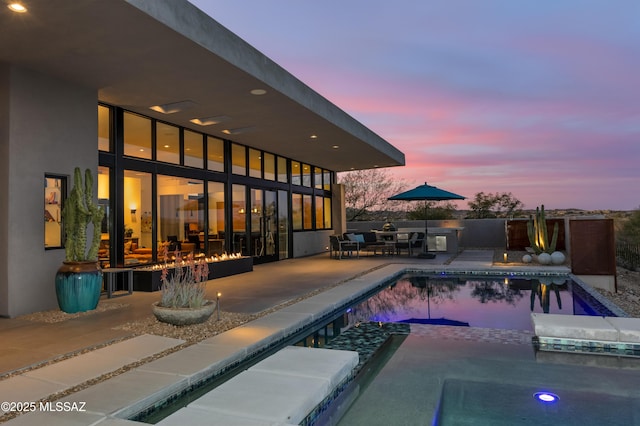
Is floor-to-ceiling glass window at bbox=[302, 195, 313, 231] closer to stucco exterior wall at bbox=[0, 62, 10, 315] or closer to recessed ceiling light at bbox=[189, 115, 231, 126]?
recessed ceiling light at bbox=[189, 115, 231, 126]

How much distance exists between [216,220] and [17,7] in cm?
674

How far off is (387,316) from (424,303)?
46.0 inches

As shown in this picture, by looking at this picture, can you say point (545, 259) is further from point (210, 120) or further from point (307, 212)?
point (210, 120)

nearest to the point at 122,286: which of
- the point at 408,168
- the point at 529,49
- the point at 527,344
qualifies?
the point at 527,344

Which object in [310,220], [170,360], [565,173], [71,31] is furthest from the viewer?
[565,173]

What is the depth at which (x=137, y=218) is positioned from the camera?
8.16m

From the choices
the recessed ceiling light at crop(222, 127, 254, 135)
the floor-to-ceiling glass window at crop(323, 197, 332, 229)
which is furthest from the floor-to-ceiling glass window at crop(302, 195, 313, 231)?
the recessed ceiling light at crop(222, 127, 254, 135)

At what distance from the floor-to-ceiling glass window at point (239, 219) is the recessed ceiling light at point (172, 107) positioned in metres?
3.53

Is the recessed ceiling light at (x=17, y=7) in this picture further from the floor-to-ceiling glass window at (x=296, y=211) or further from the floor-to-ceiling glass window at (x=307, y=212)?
the floor-to-ceiling glass window at (x=307, y=212)

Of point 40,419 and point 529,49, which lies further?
point 529,49

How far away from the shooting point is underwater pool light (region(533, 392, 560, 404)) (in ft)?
9.89

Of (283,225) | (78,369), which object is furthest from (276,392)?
(283,225)

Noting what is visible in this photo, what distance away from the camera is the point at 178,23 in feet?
15.2

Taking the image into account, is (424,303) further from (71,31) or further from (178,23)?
(71,31)
